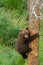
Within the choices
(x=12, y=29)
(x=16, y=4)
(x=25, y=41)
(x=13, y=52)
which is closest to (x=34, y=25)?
(x=25, y=41)

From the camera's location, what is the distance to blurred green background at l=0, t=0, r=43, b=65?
8047 millimetres

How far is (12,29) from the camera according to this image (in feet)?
33.8

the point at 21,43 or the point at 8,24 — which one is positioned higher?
the point at 21,43

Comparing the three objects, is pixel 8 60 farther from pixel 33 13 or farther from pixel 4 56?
pixel 33 13

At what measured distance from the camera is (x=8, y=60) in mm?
8008

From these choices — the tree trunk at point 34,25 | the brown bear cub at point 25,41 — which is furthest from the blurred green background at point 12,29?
the tree trunk at point 34,25

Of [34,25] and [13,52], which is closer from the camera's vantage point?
[34,25]

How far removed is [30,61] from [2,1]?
7758mm

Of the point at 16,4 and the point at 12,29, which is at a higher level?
the point at 16,4

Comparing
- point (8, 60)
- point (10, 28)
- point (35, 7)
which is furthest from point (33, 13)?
point (10, 28)

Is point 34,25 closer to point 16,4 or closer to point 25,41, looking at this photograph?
point 25,41

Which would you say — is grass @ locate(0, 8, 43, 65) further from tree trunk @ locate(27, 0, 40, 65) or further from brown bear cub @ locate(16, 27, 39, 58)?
tree trunk @ locate(27, 0, 40, 65)

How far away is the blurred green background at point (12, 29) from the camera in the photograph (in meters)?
Result: 8.05

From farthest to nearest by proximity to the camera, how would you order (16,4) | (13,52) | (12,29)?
(16,4) < (12,29) < (13,52)
